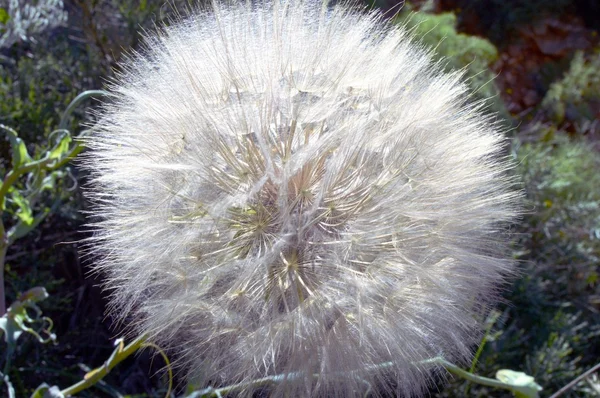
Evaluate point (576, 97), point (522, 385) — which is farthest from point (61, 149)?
point (576, 97)

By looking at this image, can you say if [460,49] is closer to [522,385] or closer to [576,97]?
[576,97]

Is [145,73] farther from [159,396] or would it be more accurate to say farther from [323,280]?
[159,396]

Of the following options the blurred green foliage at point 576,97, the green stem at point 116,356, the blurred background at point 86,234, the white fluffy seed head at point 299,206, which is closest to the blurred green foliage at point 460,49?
the blurred background at point 86,234

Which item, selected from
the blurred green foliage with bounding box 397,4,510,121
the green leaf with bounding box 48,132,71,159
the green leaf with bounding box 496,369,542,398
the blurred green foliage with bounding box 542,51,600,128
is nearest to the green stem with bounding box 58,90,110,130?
the green leaf with bounding box 48,132,71,159

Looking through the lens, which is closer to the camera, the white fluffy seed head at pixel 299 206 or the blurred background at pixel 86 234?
the white fluffy seed head at pixel 299 206

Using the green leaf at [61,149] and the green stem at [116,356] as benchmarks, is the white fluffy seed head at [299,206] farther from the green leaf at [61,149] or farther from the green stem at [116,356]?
the green leaf at [61,149]

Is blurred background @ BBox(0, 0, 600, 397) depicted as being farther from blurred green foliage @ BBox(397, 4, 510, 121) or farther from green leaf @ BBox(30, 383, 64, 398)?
green leaf @ BBox(30, 383, 64, 398)
